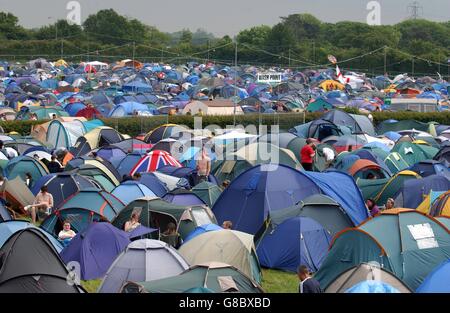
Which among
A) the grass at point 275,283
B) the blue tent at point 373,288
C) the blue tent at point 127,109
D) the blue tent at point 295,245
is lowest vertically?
the grass at point 275,283

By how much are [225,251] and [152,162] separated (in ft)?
25.4

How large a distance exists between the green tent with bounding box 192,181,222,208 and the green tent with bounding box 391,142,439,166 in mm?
6581

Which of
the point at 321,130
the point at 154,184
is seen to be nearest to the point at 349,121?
the point at 321,130

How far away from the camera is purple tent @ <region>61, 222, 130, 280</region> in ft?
37.8

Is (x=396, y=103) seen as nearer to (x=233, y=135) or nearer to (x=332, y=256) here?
(x=233, y=135)

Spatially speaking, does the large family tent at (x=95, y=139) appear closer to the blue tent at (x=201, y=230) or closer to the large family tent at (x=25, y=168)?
the large family tent at (x=25, y=168)

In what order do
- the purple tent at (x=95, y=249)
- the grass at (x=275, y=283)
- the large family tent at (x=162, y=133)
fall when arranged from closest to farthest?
the grass at (x=275, y=283)
the purple tent at (x=95, y=249)
the large family tent at (x=162, y=133)

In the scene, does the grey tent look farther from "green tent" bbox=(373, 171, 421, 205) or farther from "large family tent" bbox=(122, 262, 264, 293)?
"green tent" bbox=(373, 171, 421, 205)

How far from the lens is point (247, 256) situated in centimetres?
1123

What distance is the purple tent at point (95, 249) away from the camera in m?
11.5

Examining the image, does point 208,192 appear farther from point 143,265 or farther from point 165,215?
point 143,265

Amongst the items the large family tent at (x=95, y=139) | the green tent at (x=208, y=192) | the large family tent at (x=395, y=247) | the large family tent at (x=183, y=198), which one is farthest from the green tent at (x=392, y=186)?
the large family tent at (x=95, y=139)

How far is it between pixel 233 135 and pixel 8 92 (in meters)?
25.0

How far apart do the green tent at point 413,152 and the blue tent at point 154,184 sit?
6.75 metres
